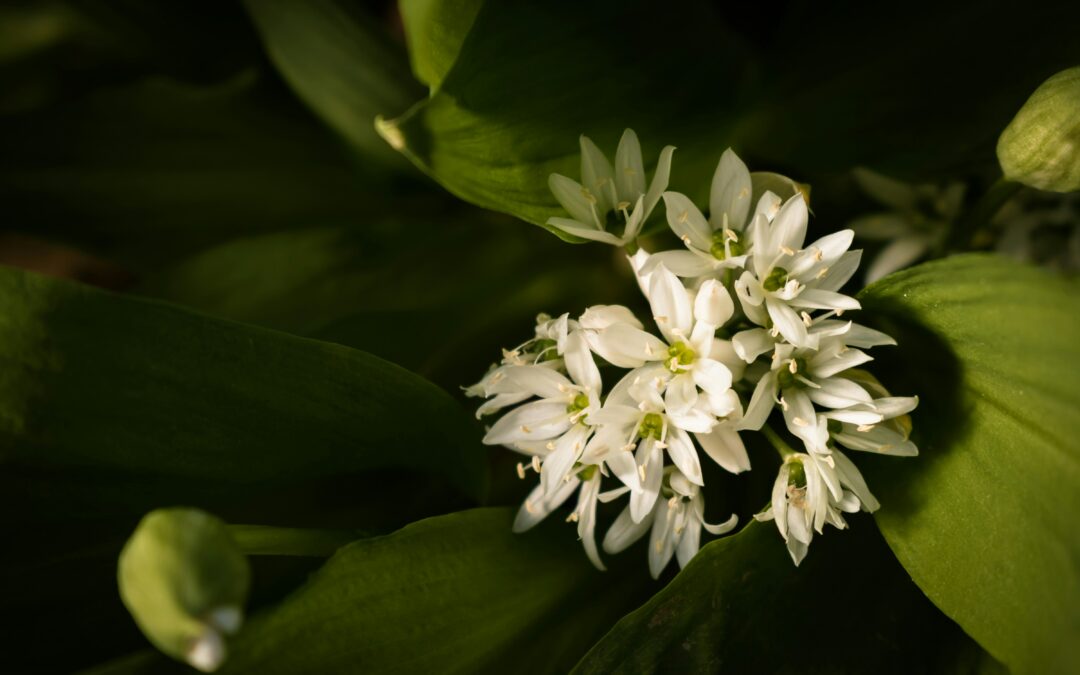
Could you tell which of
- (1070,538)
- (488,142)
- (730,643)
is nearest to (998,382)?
(1070,538)

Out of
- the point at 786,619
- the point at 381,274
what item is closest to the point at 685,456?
the point at 786,619

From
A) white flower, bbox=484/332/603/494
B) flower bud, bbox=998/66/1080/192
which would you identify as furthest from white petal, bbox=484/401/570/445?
flower bud, bbox=998/66/1080/192

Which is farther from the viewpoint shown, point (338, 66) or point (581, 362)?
point (338, 66)

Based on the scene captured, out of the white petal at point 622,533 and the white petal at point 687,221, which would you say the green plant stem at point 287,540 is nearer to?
the white petal at point 622,533

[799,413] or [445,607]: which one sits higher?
[799,413]

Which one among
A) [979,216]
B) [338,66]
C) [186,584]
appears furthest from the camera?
[338,66]

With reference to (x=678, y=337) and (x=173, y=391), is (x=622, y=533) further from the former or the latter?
(x=173, y=391)

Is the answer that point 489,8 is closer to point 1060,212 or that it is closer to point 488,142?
point 488,142
